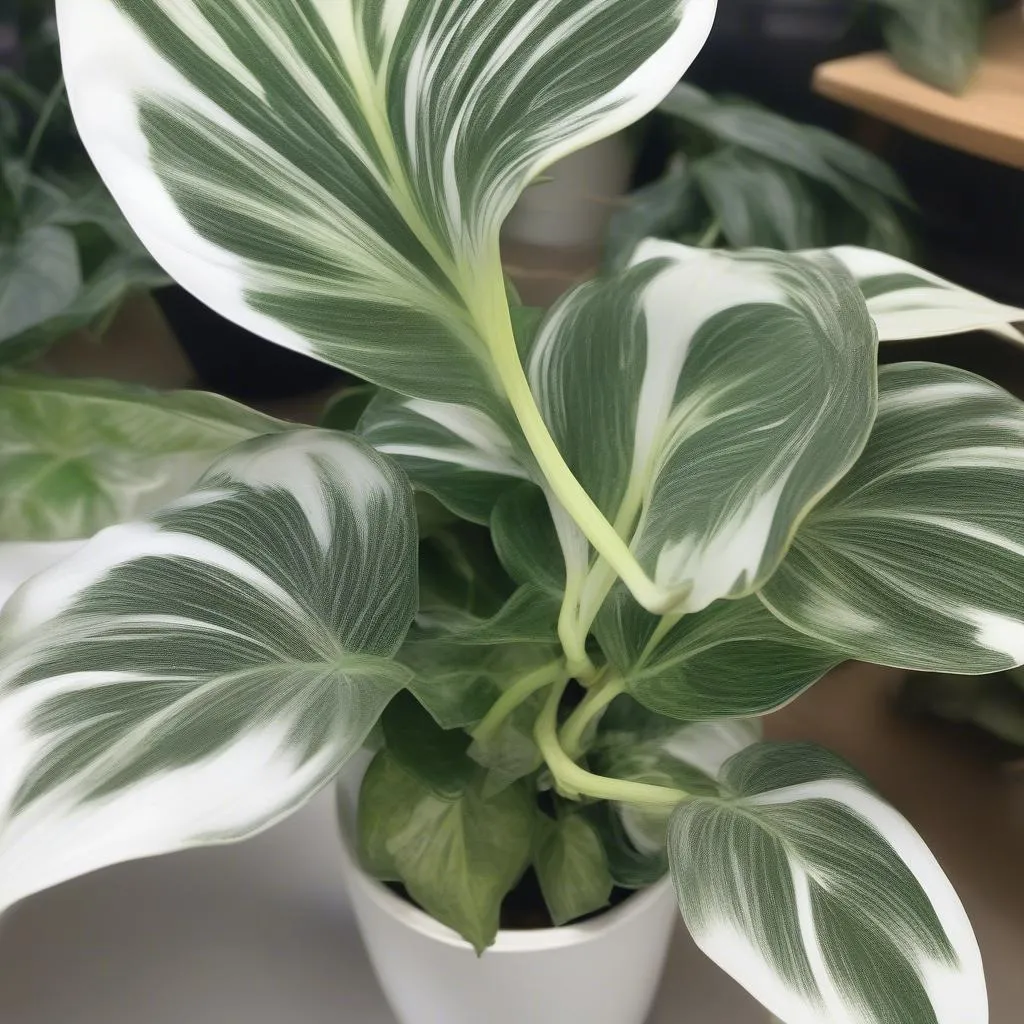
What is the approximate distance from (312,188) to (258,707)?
14 centimetres

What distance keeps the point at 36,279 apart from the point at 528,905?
0.40m

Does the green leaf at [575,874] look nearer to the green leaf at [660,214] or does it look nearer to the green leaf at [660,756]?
the green leaf at [660,756]

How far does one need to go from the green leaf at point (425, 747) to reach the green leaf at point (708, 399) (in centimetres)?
10

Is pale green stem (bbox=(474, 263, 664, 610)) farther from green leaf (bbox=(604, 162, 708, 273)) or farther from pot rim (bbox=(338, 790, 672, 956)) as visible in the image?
green leaf (bbox=(604, 162, 708, 273))

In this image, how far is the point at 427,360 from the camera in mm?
278

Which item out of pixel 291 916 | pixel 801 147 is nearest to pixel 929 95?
pixel 801 147

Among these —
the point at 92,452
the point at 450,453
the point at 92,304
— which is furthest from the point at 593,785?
the point at 92,304

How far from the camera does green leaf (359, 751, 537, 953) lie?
1.11 feet

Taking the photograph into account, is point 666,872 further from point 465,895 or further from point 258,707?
point 258,707

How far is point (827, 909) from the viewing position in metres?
0.26

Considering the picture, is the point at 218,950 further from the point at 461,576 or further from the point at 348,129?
the point at 348,129

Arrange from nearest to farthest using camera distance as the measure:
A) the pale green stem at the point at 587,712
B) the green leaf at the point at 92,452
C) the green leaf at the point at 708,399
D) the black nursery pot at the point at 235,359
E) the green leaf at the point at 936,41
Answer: the green leaf at the point at 708,399 < the pale green stem at the point at 587,712 < the green leaf at the point at 92,452 < the green leaf at the point at 936,41 < the black nursery pot at the point at 235,359

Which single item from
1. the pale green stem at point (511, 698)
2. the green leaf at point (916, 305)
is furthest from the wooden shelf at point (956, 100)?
the pale green stem at point (511, 698)

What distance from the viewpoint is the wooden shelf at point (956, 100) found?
0.49 metres
